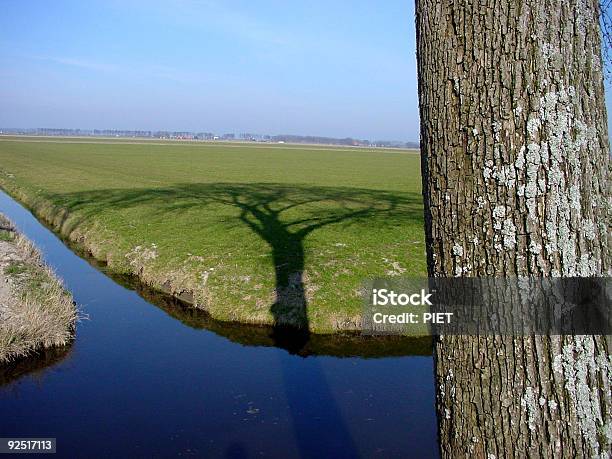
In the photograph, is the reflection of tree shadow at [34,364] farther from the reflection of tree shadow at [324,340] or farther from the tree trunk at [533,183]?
the tree trunk at [533,183]

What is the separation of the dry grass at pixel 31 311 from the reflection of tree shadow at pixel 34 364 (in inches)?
5.3

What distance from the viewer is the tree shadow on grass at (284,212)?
48.2 feet

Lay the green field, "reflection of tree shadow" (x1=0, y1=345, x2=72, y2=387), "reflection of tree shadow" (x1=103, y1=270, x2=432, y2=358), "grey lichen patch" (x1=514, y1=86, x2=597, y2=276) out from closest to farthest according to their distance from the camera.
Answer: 1. "grey lichen patch" (x1=514, y1=86, x2=597, y2=276)
2. "reflection of tree shadow" (x1=0, y1=345, x2=72, y2=387)
3. "reflection of tree shadow" (x1=103, y1=270, x2=432, y2=358)
4. the green field

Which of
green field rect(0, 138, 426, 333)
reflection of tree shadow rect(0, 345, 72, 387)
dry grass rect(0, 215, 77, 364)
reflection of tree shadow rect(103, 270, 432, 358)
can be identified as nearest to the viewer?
reflection of tree shadow rect(0, 345, 72, 387)

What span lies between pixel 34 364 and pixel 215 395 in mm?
4246

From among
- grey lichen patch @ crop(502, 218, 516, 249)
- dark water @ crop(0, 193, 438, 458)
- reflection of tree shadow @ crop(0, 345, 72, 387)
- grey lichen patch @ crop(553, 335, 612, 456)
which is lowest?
dark water @ crop(0, 193, 438, 458)

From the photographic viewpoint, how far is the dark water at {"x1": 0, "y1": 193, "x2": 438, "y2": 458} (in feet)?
29.0

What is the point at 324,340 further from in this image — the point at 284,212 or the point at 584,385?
the point at 284,212

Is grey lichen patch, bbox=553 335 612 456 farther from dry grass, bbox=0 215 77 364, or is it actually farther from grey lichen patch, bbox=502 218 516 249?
dry grass, bbox=0 215 77 364

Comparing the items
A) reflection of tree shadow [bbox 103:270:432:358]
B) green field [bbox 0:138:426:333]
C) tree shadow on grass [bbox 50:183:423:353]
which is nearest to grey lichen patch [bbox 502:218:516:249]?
reflection of tree shadow [bbox 103:270:432:358]

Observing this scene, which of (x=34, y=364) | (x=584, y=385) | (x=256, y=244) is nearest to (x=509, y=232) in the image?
(x=584, y=385)

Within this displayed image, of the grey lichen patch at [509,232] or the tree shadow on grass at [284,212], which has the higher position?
the grey lichen patch at [509,232]

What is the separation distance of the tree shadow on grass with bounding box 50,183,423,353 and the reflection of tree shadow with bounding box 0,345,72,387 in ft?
16.6

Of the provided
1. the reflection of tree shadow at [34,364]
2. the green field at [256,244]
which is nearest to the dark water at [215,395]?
the reflection of tree shadow at [34,364]
